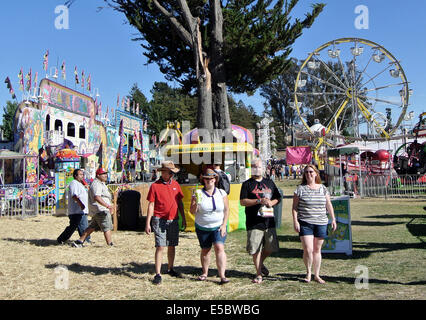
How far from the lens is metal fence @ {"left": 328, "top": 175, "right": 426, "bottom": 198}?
1644 centimetres

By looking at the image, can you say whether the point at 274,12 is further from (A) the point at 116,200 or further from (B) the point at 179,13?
(A) the point at 116,200

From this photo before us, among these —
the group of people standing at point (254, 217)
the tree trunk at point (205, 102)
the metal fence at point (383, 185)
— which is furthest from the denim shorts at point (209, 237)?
the metal fence at point (383, 185)

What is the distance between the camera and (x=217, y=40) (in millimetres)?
13195

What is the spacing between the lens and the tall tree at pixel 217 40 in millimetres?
12906

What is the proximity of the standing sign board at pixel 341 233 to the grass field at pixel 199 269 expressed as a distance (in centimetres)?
13

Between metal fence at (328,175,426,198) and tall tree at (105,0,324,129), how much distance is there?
245 inches

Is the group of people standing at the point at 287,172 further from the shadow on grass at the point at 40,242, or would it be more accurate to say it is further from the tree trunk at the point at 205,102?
the shadow on grass at the point at 40,242

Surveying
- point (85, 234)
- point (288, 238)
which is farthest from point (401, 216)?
point (85, 234)

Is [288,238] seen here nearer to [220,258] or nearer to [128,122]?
[220,258]

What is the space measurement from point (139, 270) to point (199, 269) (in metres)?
0.94

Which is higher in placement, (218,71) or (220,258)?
(218,71)

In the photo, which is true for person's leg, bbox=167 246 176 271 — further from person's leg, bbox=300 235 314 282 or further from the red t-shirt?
person's leg, bbox=300 235 314 282

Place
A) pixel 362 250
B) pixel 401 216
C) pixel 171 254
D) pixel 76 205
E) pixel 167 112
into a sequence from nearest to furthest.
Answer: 1. pixel 171 254
2. pixel 362 250
3. pixel 76 205
4. pixel 401 216
5. pixel 167 112

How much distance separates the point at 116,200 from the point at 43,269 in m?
4.11
